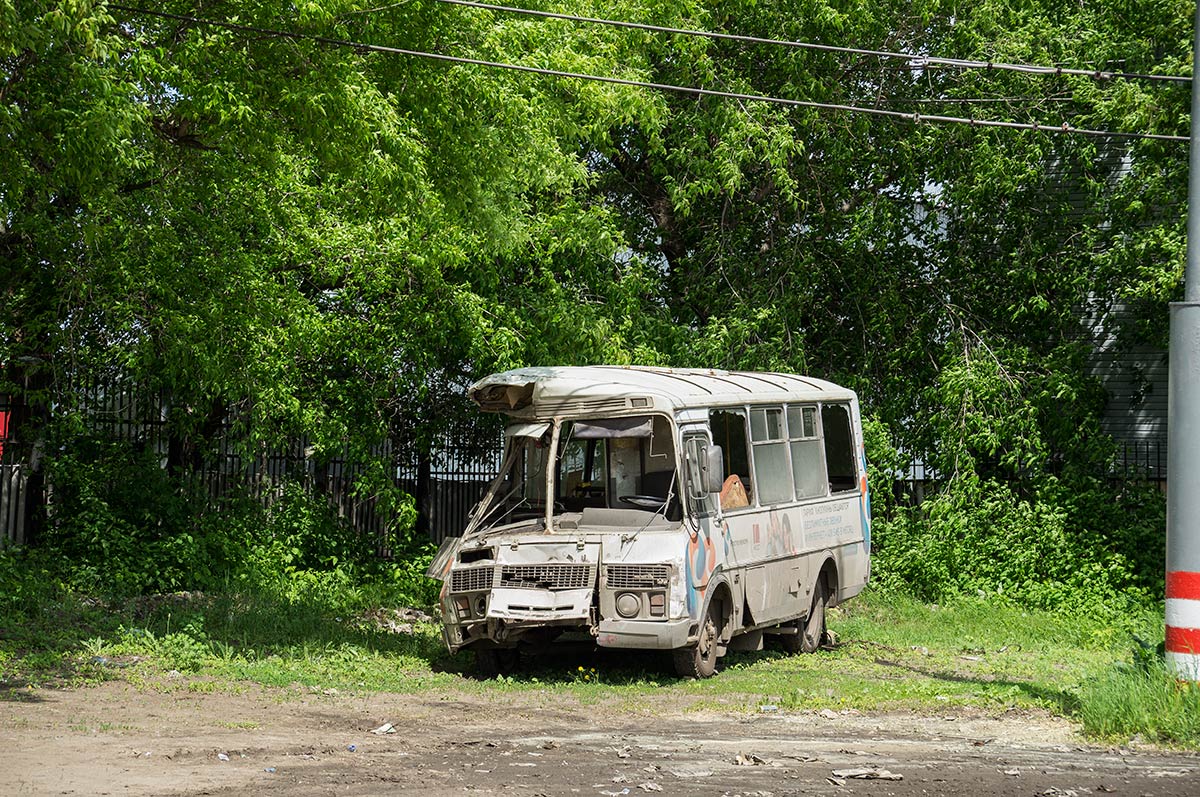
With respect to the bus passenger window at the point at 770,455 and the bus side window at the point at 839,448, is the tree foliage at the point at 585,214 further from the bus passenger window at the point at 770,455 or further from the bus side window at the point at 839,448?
the bus passenger window at the point at 770,455

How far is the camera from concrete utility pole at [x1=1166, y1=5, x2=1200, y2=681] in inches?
409

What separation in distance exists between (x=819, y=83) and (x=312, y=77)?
10.2m

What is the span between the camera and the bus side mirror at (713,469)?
42.5 ft

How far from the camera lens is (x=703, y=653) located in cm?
1328

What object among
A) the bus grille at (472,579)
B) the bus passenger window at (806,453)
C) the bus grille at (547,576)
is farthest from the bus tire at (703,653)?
the bus passenger window at (806,453)

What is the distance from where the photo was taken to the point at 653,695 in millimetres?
12297

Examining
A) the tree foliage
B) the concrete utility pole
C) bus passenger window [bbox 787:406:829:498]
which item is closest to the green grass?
the concrete utility pole

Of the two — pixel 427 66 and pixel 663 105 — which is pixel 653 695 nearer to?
pixel 427 66

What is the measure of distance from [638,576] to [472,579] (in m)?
1.55

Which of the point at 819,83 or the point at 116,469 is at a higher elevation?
the point at 819,83

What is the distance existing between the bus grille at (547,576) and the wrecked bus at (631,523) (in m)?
0.01

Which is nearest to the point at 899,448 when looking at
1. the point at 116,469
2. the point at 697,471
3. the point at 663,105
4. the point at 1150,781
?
the point at 663,105

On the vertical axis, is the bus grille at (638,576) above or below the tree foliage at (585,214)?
below

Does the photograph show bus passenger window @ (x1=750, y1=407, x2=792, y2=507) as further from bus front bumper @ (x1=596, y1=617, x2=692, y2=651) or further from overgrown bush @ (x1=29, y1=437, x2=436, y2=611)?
overgrown bush @ (x1=29, y1=437, x2=436, y2=611)
